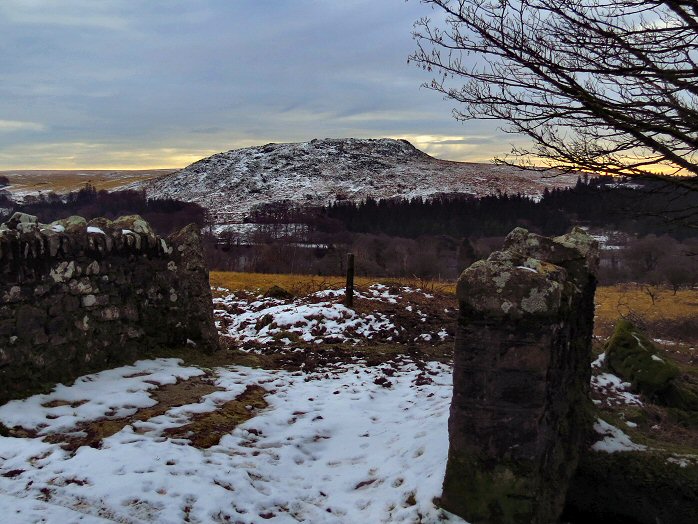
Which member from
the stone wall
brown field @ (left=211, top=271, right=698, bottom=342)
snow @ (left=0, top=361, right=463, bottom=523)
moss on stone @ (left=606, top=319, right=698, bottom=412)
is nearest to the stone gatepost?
snow @ (left=0, top=361, right=463, bottom=523)

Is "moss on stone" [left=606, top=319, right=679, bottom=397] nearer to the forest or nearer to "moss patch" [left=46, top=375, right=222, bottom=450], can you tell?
the forest

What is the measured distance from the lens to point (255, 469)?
488 cm

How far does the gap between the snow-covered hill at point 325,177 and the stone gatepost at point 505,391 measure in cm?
10164

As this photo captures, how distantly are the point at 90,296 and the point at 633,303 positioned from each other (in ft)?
84.7

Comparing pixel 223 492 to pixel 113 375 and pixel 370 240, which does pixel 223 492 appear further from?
pixel 370 240

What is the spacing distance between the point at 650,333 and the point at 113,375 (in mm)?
17727

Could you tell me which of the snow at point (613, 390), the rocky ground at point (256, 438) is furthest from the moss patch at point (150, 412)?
the snow at point (613, 390)

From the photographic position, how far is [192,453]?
4.81 metres

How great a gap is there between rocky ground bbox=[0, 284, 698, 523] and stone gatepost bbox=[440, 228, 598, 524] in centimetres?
40

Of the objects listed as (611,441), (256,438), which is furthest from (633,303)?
(256,438)

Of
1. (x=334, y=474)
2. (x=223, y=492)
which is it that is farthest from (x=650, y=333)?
(x=223, y=492)

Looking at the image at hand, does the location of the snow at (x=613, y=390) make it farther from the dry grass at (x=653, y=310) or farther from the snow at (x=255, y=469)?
the dry grass at (x=653, y=310)

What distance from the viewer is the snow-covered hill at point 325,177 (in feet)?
405

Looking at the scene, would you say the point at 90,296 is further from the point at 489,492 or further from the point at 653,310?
the point at 653,310
